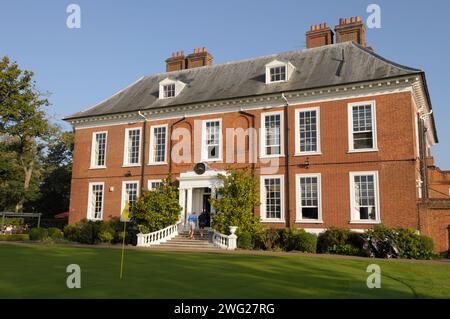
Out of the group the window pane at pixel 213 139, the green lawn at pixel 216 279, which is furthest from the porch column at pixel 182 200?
the green lawn at pixel 216 279

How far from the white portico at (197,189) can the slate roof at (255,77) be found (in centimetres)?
467

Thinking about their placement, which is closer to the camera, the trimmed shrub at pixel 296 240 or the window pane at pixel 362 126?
the trimmed shrub at pixel 296 240

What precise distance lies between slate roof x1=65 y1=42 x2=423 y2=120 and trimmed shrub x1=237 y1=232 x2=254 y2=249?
26.9 feet

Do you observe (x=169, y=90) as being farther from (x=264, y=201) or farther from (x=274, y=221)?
(x=274, y=221)

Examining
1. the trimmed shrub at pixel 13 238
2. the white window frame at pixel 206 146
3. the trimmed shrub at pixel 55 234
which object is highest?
the white window frame at pixel 206 146

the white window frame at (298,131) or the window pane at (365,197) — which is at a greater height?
the white window frame at (298,131)

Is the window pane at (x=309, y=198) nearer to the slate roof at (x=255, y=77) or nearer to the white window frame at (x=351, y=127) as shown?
the white window frame at (x=351, y=127)

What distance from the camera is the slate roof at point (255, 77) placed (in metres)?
22.1

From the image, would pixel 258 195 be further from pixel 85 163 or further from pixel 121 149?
pixel 85 163

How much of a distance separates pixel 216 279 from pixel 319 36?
21.0 meters

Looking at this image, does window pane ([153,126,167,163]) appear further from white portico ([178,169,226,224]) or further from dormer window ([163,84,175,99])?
white portico ([178,169,226,224])

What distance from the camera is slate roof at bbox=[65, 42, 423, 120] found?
22.1 m

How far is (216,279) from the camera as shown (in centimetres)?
1005

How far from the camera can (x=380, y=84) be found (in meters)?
20.7
